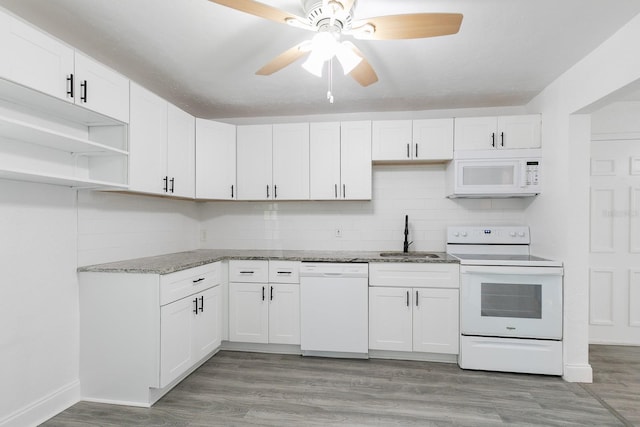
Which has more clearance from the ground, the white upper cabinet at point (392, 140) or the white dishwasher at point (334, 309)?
the white upper cabinet at point (392, 140)

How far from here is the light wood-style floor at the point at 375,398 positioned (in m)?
2.09

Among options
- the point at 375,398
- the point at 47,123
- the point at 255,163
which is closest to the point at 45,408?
the point at 47,123

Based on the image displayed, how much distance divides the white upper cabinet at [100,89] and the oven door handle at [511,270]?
2.89 metres

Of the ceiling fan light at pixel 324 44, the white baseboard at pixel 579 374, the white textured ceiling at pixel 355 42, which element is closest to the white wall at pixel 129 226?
the white textured ceiling at pixel 355 42

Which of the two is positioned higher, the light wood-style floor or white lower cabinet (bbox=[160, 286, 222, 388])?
white lower cabinet (bbox=[160, 286, 222, 388])

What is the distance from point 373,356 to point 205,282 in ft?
5.41

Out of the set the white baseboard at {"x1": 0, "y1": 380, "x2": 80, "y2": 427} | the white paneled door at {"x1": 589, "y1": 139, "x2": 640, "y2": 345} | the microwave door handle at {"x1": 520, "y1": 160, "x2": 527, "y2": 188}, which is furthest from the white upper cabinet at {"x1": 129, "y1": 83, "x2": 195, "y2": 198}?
the white paneled door at {"x1": 589, "y1": 139, "x2": 640, "y2": 345}

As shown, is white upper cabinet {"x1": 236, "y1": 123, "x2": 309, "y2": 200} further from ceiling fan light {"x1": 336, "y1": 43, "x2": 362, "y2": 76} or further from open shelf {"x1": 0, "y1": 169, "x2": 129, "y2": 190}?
ceiling fan light {"x1": 336, "y1": 43, "x2": 362, "y2": 76}

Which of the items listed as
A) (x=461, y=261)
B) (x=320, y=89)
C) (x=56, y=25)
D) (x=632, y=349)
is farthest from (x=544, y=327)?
(x=56, y=25)

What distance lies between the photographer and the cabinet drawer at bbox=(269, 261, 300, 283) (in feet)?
10.2

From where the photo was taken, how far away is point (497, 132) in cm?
311

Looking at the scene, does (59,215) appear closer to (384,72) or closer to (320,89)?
(320,89)

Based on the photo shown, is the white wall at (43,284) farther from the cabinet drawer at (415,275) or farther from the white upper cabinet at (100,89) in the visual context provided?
the cabinet drawer at (415,275)

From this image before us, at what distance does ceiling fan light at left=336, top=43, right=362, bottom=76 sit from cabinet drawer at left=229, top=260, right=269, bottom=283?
191 cm
